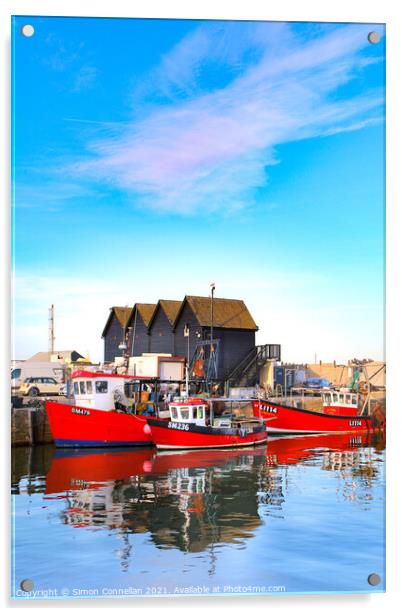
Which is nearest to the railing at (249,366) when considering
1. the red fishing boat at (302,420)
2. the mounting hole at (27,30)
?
the red fishing boat at (302,420)

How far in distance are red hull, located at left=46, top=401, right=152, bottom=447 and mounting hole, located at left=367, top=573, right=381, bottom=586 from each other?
53.2ft

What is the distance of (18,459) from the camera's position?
1950cm

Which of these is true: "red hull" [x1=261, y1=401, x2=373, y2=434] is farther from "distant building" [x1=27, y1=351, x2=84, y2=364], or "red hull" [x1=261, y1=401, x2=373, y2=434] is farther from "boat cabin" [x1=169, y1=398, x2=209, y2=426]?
"distant building" [x1=27, y1=351, x2=84, y2=364]

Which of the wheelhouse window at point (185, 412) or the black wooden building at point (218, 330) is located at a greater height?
the black wooden building at point (218, 330)

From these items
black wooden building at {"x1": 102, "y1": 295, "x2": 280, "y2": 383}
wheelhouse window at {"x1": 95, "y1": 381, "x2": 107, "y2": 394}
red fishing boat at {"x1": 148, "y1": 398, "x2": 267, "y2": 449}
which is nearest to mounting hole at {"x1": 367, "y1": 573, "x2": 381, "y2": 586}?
red fishing boat at {"x1": 148, "y1": 398, "x2": 267, "y2": 449}

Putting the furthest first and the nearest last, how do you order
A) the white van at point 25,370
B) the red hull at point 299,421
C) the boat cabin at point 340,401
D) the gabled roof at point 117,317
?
the boat cabin at point 340,401
the red hull at point 299,421
the gabled roof at point 117,317
the white van at point 25,370

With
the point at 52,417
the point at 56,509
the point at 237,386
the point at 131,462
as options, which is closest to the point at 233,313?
the point at 237,386

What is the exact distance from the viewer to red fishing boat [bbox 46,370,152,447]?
2456 cm

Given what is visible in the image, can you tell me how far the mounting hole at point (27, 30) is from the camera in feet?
28.5

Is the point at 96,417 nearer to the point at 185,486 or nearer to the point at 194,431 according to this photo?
the point at 194,431

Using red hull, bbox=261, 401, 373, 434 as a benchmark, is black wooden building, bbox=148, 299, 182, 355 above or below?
above

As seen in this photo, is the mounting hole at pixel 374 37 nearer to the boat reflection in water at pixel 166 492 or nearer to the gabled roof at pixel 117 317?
the boat reflection in water at pixel 166 492

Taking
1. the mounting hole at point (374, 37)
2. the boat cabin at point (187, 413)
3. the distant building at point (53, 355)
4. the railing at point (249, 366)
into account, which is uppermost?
the mounting hole at point (374, 37)

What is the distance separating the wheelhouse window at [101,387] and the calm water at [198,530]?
26.9 ft
